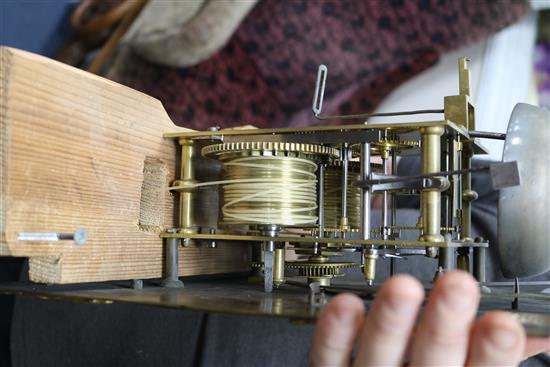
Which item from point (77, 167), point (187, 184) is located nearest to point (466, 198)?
point (187, 184)

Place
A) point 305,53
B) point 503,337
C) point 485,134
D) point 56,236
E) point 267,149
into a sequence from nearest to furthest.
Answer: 1. point 503,337
2. point 56,236
3. point 267,149
4. point 485,134
5. point 305,53

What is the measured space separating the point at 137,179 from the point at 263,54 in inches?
56.1

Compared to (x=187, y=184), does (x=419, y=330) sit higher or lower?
lower

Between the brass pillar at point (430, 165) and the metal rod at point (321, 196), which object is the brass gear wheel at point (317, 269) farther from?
the brass pillar at point (430, 165)

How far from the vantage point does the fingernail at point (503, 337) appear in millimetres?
645

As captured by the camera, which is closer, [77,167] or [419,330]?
[419,330]

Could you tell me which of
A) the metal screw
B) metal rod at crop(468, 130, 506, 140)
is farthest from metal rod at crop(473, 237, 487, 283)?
the metal screw

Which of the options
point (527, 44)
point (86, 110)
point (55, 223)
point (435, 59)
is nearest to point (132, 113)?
point (86, 110)

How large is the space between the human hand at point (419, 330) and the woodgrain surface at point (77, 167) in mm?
474

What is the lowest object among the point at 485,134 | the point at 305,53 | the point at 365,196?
the point at 365,196

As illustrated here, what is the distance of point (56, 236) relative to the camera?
3.13 ft

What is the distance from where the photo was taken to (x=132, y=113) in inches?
44.0

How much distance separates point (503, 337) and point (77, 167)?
2.30 ft

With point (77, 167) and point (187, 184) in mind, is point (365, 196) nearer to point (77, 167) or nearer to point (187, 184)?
point (187, 184)
